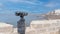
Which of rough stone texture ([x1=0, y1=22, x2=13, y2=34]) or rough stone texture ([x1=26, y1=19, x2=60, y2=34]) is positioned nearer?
rough stone texture ([x1=0, y1=22, x2=13, y2=34])

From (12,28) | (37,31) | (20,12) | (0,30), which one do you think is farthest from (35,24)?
(20,12)

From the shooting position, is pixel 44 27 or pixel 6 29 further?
pixel 44 27

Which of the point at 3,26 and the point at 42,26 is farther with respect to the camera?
the point at 42,26

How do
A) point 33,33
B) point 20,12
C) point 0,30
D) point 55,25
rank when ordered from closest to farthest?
point 20,12
point 0,30
point 33,33
point 55,25

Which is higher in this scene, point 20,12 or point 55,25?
point 20,12

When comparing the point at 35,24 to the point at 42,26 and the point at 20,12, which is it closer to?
the point at 42,26

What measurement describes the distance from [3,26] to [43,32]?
112 cm

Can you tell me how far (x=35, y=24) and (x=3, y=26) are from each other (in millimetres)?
1053

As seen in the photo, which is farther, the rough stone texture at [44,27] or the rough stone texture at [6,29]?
the rough stone texture at [44,27]

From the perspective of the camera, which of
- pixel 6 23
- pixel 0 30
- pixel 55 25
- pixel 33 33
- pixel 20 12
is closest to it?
pixel 20 12

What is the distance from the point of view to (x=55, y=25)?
4801 mm

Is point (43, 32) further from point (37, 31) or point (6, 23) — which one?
point (6, 23)

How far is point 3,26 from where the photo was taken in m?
3.99

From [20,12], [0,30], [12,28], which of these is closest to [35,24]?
[12,28]
